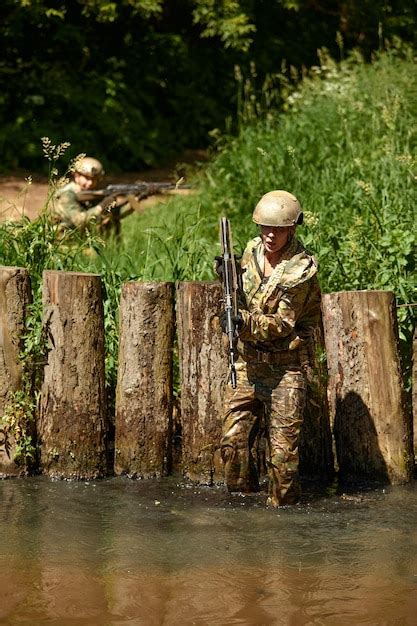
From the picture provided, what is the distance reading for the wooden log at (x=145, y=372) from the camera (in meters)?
7.10

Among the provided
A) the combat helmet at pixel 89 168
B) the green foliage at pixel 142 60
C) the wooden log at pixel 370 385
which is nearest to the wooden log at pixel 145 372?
the wooden log at pixel 370 385

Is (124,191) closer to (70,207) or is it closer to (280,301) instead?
(70,207)

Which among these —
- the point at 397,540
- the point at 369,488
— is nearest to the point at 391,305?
the point at 369,488

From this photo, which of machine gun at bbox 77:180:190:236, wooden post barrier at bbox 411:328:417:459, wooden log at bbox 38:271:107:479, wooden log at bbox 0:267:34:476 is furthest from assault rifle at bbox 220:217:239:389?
machine gun at bbox 77:180:190:236

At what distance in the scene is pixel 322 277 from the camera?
8.23m

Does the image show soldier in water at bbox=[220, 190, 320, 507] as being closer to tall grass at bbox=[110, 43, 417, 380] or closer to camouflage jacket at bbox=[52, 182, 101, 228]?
tall grass at bbox=[110, 43, 417, 380]

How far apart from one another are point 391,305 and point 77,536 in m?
2.31

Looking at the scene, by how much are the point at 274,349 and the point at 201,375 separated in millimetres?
593

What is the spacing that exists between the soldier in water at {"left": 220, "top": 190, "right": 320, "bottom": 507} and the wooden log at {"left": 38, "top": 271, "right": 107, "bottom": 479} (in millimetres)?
878

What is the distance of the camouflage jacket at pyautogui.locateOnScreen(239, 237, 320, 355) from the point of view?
255 inches

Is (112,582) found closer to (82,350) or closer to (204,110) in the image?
(82,350)

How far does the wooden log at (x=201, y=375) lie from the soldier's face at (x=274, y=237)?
517 mm

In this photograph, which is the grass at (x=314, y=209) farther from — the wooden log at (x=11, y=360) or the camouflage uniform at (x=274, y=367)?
the camouflage uniform at (x=274, y=367)

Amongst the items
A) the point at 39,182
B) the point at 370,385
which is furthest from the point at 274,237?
the point at 39,182
